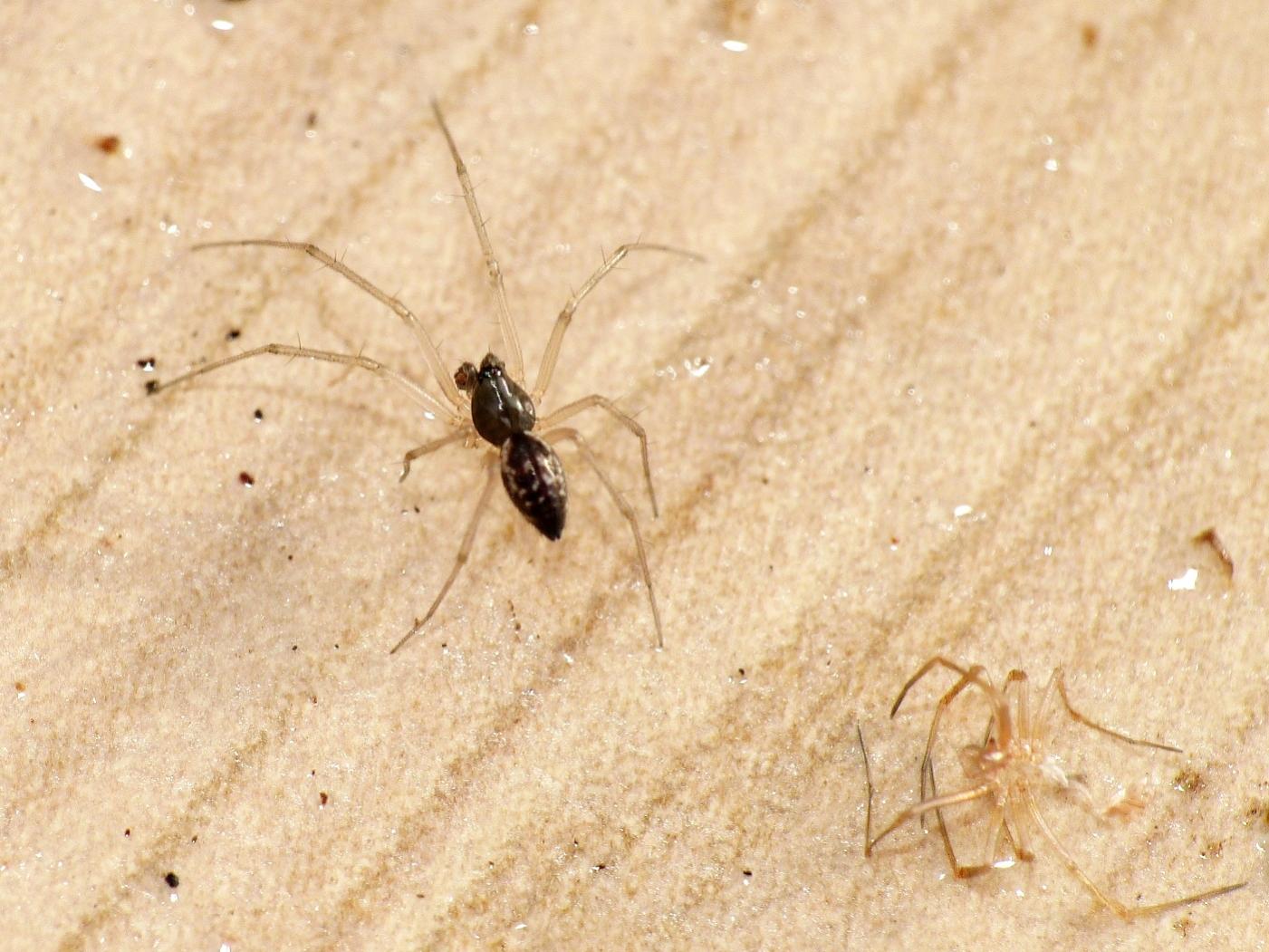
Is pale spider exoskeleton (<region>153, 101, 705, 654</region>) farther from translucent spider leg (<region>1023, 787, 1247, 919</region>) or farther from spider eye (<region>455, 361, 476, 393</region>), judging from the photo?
translucent spider leg (<region>1023, 787, 1247, 919</region>)

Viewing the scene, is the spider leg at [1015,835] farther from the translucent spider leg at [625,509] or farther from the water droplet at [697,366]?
the water droplet at [697,366]

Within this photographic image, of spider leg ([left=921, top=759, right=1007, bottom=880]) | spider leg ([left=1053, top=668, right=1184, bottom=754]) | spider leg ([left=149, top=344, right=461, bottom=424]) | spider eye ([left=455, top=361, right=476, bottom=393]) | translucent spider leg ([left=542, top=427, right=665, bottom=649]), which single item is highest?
spider leg ([left=149, top=344, right=461, bottom=424])

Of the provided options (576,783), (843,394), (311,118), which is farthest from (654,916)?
(311,118)

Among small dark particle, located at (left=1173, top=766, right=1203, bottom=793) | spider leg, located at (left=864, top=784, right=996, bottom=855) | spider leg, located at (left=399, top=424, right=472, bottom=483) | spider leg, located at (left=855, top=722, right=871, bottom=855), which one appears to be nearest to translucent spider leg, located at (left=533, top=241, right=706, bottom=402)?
spider leg, located at (left=399, top=424, right=472, bottom=483)

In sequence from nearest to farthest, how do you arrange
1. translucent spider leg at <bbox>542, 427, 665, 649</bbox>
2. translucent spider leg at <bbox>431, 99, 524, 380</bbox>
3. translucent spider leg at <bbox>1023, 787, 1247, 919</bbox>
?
translucent spider leg at <bbox>1023, 787, 1247, 919</bbox> < translucent spider leg at <bbox>542, 427, 665, 649</bbox> < translucent spider leg at <bbox>431, 99, 524, 380</bbox>

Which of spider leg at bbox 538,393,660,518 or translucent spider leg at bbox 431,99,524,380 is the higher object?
translucent spider leg at bbox 431,99,524,380
